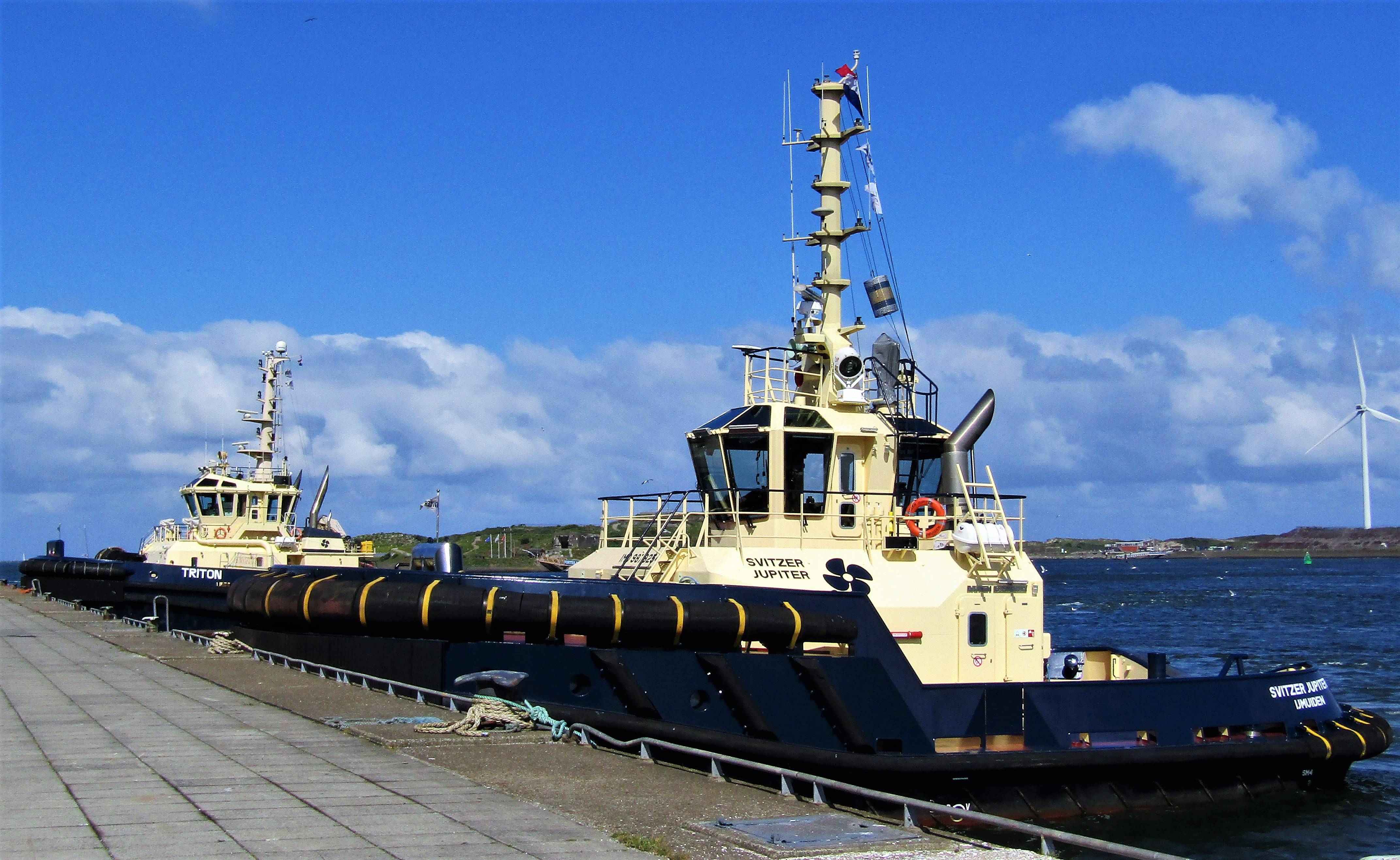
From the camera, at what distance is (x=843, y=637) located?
41.2 feet

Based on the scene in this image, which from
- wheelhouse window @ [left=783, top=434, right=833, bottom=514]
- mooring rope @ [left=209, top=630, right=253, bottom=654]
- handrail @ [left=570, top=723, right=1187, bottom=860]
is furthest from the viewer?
mooring rope @ [left=209, top=630, right=253, bottom=654]

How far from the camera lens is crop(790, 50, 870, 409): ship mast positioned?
15070 mm

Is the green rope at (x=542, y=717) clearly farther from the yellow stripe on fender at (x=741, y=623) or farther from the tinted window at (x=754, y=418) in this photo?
the tinted window at (x=754, y=418)

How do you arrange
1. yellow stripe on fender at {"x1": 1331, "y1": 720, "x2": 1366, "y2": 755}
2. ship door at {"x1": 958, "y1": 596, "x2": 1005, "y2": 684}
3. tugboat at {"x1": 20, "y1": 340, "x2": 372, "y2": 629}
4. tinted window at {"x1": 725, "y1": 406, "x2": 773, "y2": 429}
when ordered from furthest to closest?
tugboat at {"x1": 20, "y1": 340, "x2": 372, "y2": 629}
yellow stripe on fender at {"x1": 1331, "y1": 720, "x2": 1366, "y2": 755}
tinted window at {"x1": 725, "y1": 406, "x2": 773, "y2": 429}
ship door at {"x1": 958, "y1": 596, "x2": 1005, "y2": 684}

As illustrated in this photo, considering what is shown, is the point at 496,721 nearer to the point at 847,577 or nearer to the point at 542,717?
the point at 542,717

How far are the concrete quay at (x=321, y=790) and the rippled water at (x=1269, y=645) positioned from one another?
636 cm

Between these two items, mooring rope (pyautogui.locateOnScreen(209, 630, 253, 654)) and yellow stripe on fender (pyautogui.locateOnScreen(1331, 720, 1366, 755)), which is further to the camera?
mooring rope (pyautogui.locateOnScreen(209, 630, 253, 654))

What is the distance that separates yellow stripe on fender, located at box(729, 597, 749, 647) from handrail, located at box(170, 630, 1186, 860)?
1093 mm

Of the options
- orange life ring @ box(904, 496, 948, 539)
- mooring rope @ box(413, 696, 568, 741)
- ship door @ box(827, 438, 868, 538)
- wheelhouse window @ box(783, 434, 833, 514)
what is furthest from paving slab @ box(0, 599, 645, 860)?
orange life ring @ box(904, 496, 948, 539)

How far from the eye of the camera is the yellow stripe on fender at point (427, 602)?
42.5 feet

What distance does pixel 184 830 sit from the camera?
7.22 m

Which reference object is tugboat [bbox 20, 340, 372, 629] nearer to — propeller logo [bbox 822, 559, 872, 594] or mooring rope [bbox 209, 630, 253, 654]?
mooring rope [bbox 209, 630, 253, 654]

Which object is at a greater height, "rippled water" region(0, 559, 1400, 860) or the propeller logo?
the propeller logo

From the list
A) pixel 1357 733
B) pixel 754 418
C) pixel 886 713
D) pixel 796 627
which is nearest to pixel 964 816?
pixel 886 713
